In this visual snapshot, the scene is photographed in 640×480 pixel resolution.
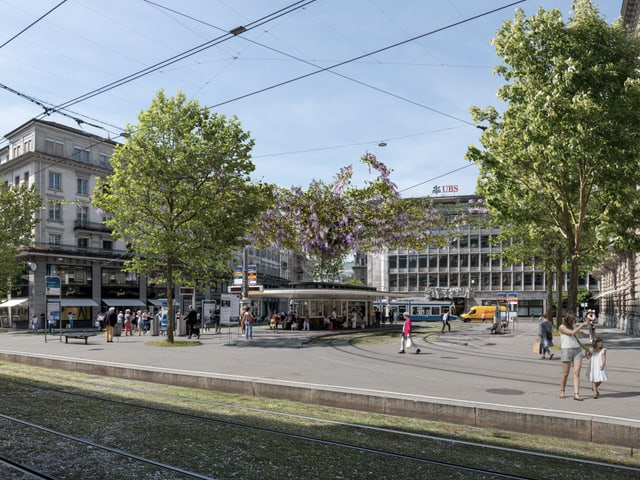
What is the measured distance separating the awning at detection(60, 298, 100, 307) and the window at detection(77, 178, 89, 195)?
10548 mm

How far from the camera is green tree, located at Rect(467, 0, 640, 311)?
20.3 m

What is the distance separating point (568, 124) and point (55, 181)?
160 feet

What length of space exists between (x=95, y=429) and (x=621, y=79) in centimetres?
1982

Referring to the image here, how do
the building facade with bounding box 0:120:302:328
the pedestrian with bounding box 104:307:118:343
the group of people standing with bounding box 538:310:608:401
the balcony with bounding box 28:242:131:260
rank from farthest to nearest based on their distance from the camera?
1. the building facade with bounding box 0:120:302:328
2. the balcony with bounding box 28:242:131:260
3. the pedestrian with bounding box 104:307:118:343
4. the group of people standing with bounding box 538:310:608:401

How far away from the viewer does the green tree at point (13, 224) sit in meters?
43.7

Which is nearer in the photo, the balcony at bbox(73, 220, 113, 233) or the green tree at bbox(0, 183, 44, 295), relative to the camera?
the green tree at bbox(0, 183, 44, 295)

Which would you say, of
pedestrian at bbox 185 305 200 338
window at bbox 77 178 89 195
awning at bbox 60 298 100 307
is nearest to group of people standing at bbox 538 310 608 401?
pedestrian at bbox 185 305 200 338

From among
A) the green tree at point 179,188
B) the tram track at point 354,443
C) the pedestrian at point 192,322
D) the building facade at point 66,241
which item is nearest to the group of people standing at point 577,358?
the tram track at point 354,443

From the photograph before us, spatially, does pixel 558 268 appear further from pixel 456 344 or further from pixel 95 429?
pixel 95 429

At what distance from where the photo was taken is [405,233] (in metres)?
36.3

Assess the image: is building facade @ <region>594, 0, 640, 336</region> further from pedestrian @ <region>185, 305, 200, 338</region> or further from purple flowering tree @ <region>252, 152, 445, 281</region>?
pedestrian @ <region>185, 305, 200, 338</region>

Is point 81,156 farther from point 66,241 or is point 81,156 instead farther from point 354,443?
point 354,443

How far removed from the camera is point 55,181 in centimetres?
5631

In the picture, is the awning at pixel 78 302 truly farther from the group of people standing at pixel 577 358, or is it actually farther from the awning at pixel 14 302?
the group of people standing at pixel 577 358
